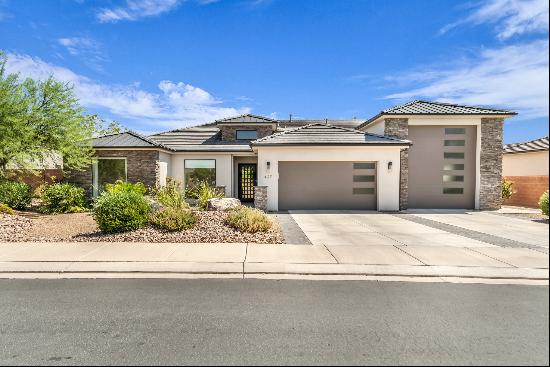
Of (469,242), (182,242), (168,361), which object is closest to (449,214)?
(469,242)

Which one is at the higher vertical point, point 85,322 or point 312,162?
point 312,162

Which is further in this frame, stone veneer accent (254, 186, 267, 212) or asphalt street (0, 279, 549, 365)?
stone veneer accent (254, 186, 267, 212)

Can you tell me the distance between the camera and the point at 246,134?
65.1ft

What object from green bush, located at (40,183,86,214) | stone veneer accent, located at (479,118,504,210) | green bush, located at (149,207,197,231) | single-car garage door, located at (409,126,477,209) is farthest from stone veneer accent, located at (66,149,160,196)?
stone veneer accent, located at (479,118,504,210)

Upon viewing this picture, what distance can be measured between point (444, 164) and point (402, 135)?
2696 mm

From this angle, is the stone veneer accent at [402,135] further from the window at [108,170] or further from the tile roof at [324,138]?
the window at [108,170]

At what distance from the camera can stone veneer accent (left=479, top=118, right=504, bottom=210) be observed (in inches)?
591

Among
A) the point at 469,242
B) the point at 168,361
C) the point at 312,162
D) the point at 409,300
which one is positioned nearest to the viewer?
the point at 168,361

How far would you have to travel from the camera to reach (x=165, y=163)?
669 inches

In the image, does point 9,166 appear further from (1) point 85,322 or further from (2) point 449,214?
(2) point 449,214

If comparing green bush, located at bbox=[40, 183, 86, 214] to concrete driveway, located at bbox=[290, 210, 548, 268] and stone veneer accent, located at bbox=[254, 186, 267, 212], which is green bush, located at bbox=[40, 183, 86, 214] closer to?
stone veneer accent, located at bbox=[254, 186, 267, 212]

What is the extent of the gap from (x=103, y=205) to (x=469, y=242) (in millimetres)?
10295

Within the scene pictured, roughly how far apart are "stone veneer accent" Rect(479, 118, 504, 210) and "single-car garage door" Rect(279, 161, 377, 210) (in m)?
5.71

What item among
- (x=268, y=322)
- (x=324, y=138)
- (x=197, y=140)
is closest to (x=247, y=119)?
(x=197, y=140)
